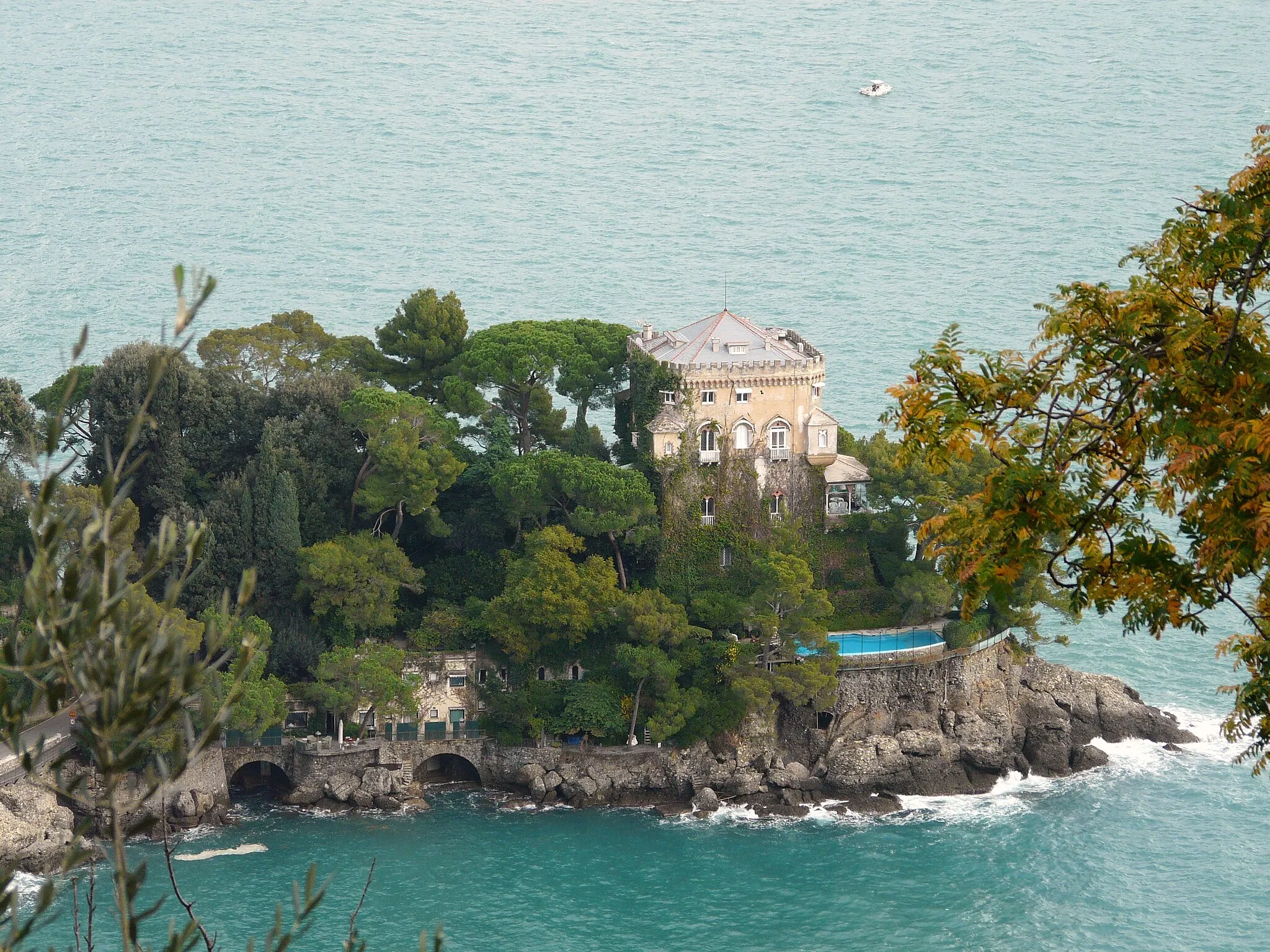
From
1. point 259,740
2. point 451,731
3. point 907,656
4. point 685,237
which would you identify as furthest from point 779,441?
point 685,237

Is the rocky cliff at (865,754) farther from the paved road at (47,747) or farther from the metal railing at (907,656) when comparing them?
the paved road at (47,747)

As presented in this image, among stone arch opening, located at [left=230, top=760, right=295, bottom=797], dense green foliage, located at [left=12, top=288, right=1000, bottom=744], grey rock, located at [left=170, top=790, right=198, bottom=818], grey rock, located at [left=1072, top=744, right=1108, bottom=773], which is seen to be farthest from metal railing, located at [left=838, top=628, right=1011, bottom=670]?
grey rock, located at [left=170, top=790, right=198, bottom=818]

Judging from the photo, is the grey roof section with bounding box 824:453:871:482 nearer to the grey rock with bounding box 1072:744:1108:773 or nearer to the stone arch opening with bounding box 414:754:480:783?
the grey rock with bounding box 1072:744:1108:773

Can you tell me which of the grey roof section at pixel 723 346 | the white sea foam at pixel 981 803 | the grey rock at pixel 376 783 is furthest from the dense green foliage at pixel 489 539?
the white sea foam at pixel 981 803

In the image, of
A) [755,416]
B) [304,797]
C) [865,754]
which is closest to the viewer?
[304,797]

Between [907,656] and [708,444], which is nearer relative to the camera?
[907,656]

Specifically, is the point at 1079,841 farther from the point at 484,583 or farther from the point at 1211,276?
the point at 1211,276

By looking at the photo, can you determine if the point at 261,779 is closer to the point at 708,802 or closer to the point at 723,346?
the point at 708,802

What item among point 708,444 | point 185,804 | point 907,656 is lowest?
point 185,804
